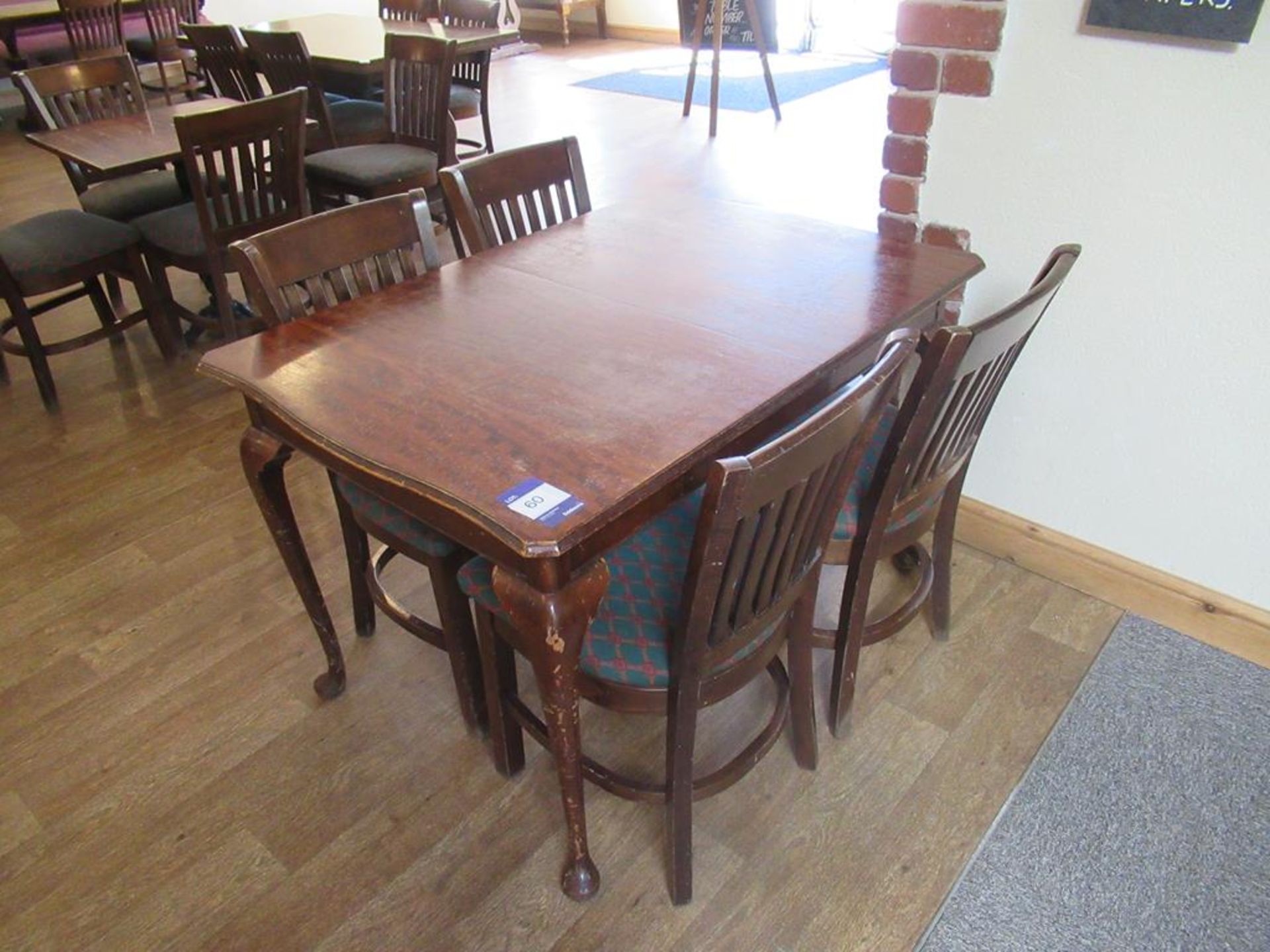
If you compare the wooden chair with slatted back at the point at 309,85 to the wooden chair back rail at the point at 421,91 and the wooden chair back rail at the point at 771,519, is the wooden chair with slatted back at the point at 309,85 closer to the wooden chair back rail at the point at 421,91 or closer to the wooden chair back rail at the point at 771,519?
the wooden chair back rail at the point at 421,91

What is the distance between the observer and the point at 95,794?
1.64 metres

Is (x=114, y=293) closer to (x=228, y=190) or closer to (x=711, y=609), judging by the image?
(x=228, y=190)

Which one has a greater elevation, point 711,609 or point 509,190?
point 509,190

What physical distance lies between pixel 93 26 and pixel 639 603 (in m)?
6.03

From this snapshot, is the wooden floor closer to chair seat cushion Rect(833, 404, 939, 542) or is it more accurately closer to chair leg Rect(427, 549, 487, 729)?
chair leg Rect(427, 549, 487, 729)

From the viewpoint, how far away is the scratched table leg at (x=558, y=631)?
1.10m

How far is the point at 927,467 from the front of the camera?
4.83ft

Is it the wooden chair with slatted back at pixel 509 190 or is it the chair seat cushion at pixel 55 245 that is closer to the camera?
the wooden chair with slatted back at pixel 509 190

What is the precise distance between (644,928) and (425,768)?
53cm

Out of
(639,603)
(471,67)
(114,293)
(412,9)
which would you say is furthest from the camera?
(412,9)

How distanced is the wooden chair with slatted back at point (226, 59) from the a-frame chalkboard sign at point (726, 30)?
267cm

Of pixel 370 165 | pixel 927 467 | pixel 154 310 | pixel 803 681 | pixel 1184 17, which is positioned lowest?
pixel 803 681

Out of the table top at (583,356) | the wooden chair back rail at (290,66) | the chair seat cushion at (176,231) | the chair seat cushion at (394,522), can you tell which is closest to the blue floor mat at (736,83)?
the wooden chair back rail at (290,66)

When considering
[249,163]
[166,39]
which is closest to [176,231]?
[249,163]
